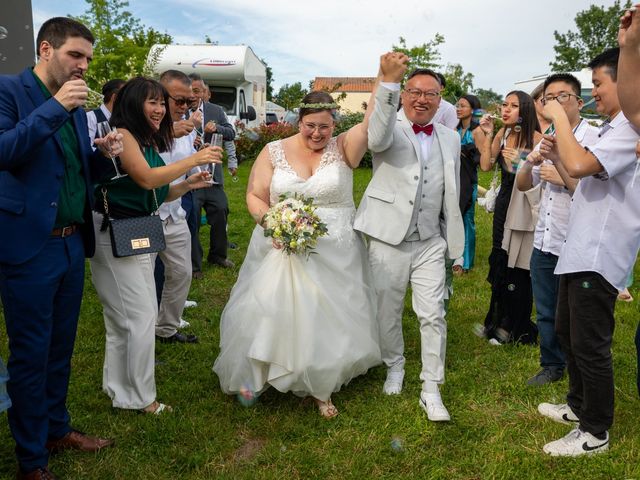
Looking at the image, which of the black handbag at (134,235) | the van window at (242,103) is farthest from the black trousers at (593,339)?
the van window at (242,103)

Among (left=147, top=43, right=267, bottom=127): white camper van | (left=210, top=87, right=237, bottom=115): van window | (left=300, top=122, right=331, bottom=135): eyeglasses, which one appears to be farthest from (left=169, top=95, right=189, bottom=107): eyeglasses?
(left=210, top=87, right=237, bottom=115): van window

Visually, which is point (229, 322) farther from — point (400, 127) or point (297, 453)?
point (400, 127)

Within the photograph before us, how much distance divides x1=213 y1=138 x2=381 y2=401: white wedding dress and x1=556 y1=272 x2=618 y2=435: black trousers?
146 centimetres

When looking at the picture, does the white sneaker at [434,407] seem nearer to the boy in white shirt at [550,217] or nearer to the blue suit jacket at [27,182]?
the boy in white shirt at [550,217]

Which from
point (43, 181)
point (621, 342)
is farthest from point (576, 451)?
point (43, 181)

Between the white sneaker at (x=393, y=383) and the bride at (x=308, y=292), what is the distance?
0.79 ft

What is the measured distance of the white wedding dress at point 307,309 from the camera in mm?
3871

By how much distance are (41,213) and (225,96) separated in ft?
58.0

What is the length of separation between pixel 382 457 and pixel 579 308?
1.53 m

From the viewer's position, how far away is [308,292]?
3934 millimetres

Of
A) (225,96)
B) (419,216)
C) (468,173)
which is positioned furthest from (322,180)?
(225,96)

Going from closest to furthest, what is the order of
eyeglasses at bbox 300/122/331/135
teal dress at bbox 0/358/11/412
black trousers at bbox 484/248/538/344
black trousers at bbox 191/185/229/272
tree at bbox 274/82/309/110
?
1. teal dress at bbox 0/358/11/412
2. eyeglasses at bbox 300/122/331/135
3. black trousers at bbox 484/248/538/344
4. black trousers at bbox 191/185/229/272
5. tree at bbox 274/82/309/110

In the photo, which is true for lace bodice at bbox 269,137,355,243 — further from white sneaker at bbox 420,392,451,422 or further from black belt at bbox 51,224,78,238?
black belt at bbox 51,224,78,238

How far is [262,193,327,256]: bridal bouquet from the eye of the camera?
3.71 meters
